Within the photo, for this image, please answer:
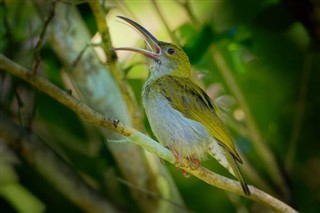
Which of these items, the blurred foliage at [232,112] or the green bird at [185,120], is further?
the blurred foliage at [232,112]

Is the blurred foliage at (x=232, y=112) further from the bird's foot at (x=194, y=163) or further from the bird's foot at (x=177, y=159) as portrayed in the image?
the bird's foot at (x=177, y=159)

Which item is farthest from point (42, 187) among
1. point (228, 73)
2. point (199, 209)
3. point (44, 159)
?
point (228, 73)

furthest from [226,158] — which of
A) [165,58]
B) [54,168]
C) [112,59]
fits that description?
[54,168]

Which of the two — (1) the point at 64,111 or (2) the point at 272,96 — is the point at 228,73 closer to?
(2) the point at 272,96

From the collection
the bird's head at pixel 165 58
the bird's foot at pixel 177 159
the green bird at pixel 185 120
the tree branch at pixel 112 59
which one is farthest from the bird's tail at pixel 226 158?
the bird's head at pixel 165 58

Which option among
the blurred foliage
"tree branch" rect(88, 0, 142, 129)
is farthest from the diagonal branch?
"tree branch" rect(88, 0, 142, 129)
